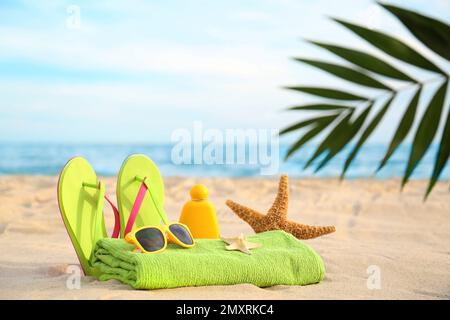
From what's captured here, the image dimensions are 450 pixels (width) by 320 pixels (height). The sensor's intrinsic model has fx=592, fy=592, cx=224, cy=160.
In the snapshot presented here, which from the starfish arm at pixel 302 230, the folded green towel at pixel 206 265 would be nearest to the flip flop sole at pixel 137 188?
the folded green towel at pixel 206 265

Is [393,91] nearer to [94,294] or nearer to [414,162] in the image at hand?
[414,162]

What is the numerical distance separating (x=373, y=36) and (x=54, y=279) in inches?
75.3

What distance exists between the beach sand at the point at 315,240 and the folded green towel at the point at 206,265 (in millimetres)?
40

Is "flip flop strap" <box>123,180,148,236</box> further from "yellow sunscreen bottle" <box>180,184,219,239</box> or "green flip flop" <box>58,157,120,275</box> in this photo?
"yellow sunscreen bottle" <box>180,184,219,239</box>

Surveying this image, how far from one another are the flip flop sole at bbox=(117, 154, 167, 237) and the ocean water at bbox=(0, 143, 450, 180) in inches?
352

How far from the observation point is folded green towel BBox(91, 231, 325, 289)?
211 centimetres

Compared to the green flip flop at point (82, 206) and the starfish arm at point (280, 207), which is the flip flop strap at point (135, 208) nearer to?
the green flip flop at point (82, 206)

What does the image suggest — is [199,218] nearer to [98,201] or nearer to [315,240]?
[98,201]

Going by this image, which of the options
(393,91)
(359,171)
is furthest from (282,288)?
(359,171)

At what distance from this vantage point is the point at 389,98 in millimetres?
973

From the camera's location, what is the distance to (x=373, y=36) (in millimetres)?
881

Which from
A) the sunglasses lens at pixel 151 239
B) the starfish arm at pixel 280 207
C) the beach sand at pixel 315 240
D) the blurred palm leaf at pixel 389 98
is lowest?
the beach sand at pixel 315 240

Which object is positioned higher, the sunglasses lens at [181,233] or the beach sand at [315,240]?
the sunglasses lens at [181,233]

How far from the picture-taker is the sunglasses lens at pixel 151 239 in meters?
2.25
